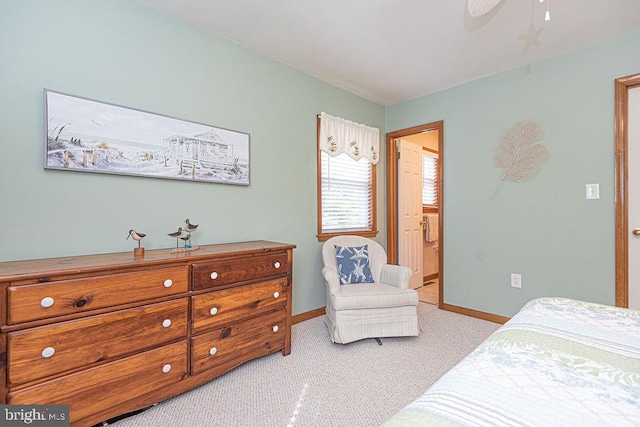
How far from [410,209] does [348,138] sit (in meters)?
1.45

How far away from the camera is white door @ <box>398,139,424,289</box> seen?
4012 mm

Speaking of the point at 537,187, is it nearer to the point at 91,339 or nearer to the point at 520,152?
the point at 520,152

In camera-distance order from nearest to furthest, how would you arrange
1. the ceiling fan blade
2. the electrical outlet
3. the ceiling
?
the ceiling fan blade → the ceiling → the electrical outlet

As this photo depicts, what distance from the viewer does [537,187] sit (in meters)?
2.81

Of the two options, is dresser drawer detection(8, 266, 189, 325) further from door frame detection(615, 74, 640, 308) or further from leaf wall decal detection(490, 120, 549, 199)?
door frame detection(615, 74, 640, 308)

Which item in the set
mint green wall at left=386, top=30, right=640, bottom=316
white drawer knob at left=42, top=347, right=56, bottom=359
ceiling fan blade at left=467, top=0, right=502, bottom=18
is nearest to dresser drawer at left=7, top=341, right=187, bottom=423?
white drawer knob at left=42, top=347, right=56, bottom=359

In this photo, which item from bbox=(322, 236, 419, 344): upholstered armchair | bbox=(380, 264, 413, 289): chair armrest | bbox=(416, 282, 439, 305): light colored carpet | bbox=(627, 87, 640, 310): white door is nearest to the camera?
bbox=(627, 87, 640, 310): white door

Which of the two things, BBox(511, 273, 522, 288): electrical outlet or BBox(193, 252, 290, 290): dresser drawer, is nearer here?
BBox(193, 252, 290, 290): dresser drawer

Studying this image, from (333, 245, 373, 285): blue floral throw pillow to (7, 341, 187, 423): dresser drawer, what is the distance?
1.55m

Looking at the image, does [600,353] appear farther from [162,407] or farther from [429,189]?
[429,189]

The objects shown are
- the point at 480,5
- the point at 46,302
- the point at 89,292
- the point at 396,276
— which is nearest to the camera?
the point at 46,302

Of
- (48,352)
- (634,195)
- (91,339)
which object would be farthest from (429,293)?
(48,352)

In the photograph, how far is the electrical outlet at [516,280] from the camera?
2922mm

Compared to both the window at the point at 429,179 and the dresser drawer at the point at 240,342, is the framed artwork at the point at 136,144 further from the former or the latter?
the window at the point at 429,179
